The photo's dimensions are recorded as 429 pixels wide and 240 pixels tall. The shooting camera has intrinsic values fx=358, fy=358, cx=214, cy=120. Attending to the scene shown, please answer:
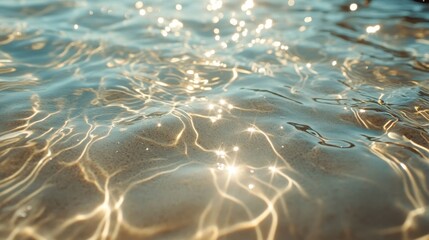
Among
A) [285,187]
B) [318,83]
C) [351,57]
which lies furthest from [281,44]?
[285,187]

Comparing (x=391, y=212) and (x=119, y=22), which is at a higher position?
(x=119, y=22)

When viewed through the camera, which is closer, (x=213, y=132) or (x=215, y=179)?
(x=215, y=179)

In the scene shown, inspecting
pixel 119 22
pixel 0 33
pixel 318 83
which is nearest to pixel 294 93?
pixel 318 83

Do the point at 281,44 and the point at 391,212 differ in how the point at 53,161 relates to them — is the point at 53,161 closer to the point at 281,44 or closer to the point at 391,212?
the point at 391,212

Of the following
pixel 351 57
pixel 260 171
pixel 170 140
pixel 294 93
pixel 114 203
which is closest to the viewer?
pixel 114 203

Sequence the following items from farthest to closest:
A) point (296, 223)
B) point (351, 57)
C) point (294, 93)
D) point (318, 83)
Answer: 1. point (351, 57)
2. point (318, 83)
3. point (294, 93)
4. point (296, 223)

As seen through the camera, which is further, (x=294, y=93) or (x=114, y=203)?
(x=294, y=93)

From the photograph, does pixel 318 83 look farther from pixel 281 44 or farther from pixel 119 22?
pixel 119 22
